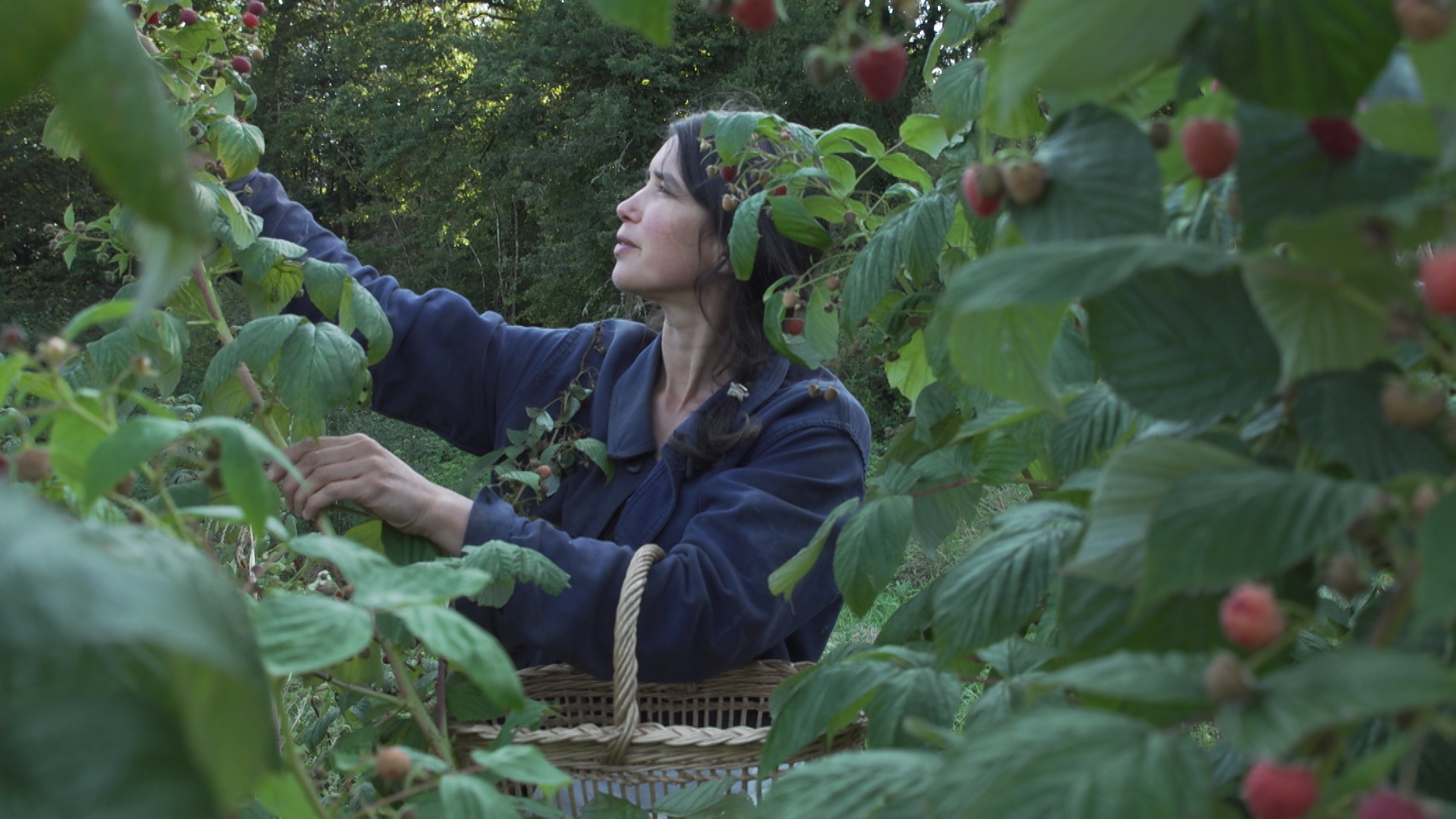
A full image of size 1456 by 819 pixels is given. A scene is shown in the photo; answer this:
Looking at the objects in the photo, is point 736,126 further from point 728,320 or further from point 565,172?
point 565,172

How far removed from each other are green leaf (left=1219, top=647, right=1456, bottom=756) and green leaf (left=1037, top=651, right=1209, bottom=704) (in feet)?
0.05

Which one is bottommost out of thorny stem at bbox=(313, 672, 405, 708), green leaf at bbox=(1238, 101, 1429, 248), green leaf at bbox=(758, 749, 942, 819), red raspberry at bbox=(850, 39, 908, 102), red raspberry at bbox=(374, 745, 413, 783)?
thorny stem at bbox=(313, 672, 405, 708)

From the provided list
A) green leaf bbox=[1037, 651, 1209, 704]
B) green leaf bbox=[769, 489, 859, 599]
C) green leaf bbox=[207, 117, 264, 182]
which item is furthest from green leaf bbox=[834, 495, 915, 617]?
green leaf bbox=[207, 117, 264, 182]

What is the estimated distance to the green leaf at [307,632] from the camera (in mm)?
419

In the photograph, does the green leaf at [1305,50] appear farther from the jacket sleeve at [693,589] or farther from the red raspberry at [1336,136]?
the jacket sleeve at [693,589]

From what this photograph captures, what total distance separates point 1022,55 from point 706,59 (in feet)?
34.5

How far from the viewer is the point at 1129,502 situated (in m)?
0.40

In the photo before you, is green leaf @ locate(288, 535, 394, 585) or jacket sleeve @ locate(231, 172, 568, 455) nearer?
green leaf @ locate(288, 535, 394, 585)

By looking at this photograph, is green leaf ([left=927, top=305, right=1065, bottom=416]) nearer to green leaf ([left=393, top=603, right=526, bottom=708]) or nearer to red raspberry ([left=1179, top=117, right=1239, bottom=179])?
red raspberry ([left=1179, top=117, right=1239, bottom=179])

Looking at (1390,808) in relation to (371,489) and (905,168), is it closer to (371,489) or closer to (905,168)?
(905,168)

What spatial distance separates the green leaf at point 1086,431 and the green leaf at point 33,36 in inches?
20.2

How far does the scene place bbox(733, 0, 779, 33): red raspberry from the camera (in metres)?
0.48

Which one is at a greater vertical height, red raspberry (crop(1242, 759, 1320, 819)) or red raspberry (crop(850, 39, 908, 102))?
red raspberry (crop(850, 39, 908, 102))

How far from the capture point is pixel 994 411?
72cm
